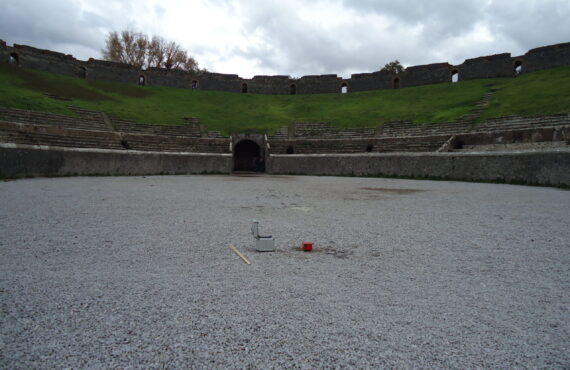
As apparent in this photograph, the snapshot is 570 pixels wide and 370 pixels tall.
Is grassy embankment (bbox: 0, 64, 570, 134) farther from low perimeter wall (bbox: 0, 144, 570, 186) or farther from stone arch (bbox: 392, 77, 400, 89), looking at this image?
low perimeter wall (bbox: 0, 144, 570, 186)

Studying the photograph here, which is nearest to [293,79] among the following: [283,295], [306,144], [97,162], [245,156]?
[245,156]

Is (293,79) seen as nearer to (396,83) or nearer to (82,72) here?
(396,83)

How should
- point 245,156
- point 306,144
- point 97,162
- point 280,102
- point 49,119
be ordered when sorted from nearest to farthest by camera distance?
point 97,162
point 49,119
point 306,144
point 245,156
point 280,102

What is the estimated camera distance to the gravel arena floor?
65.2 inches

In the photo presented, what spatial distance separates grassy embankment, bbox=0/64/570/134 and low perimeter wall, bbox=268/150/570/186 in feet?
23.9

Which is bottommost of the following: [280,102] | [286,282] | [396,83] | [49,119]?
[286,282]

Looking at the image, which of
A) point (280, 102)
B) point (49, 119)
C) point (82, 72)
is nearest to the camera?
point (49, 119)

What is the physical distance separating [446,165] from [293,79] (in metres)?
29.6

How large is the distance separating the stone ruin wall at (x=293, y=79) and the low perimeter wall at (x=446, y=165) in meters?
21.9

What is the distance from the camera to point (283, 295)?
2371mm

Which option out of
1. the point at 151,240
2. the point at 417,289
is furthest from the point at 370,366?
the point at 151,240

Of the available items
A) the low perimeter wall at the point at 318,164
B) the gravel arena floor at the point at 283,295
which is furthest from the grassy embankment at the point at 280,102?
the gravel arena floor at the point at 283,295

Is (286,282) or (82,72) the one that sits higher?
(82,72)

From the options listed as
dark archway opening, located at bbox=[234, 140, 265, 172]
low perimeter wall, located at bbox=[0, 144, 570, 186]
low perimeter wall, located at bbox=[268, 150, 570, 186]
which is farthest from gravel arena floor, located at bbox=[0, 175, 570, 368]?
dark archway opening, located at bbox=[234, 140, 265, 172]
